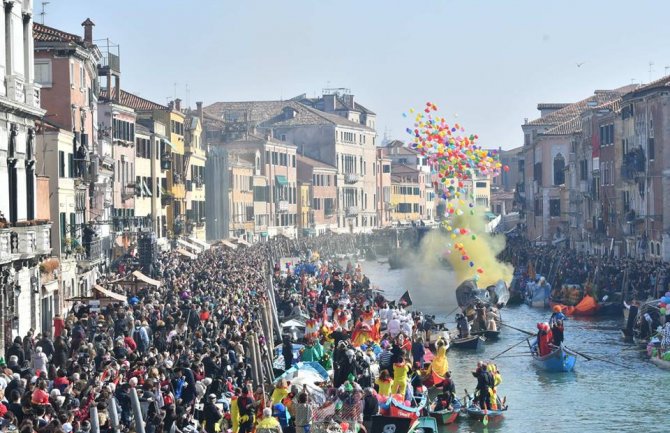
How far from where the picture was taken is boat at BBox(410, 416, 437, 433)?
30.0 meters

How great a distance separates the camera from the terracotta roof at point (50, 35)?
161 feet

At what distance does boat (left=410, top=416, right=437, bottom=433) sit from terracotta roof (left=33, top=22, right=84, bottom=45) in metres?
23.1

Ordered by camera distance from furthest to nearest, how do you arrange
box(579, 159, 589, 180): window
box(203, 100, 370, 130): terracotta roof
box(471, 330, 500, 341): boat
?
box(203, 100, 370, 130): terracotta roof → box(579, 159, 589, 180): window → box(471, 330, 500, 341): boat

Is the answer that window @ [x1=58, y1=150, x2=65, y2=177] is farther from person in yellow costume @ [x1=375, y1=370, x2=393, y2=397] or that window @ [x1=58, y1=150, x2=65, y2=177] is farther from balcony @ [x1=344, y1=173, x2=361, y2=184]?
balcony @ [x1=344, y1=173, x2=361, y2=184]

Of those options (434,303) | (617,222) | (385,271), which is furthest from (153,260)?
(385,271)

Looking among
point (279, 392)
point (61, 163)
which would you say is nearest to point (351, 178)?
point (61, 163)

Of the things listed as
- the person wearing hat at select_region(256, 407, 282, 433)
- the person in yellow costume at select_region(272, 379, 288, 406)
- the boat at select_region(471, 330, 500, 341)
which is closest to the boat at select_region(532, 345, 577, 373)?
the boat at select_region(471, 330, 500, 341)

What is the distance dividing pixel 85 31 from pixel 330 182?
248 ft

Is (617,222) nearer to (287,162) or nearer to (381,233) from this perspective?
(287,162)

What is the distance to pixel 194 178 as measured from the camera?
9081 cm

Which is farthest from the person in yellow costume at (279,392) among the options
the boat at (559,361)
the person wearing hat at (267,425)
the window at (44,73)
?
the window at (44,73)

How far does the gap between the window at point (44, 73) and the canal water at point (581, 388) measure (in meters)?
15.5

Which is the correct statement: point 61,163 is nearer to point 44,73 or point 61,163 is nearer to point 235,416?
point 44,73

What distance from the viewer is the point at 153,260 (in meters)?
57.6
